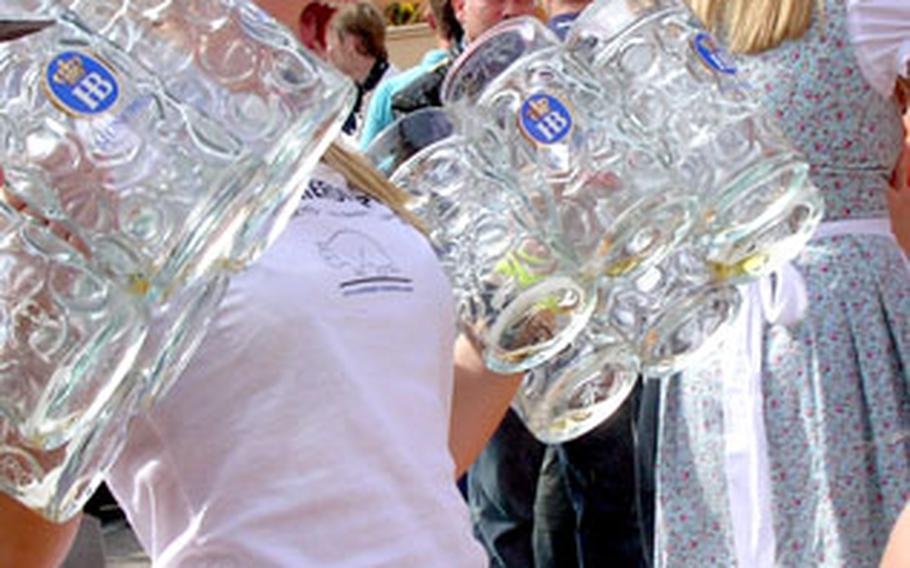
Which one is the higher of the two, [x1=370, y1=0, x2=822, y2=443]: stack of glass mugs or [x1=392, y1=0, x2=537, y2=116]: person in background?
[x1=370, y1=0, x2=822, y2=443]: stack of glass mugs

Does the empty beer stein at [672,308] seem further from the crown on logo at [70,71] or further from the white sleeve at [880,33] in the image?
the white sleeve at [880,33]

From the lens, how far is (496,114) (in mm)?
1728

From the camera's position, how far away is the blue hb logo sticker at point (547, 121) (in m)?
1.69

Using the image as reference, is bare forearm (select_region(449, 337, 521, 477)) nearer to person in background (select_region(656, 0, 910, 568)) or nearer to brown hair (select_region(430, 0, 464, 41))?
person in background (select_region(656, 0, 910, 568))

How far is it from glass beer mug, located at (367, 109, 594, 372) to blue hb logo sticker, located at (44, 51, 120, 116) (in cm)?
54

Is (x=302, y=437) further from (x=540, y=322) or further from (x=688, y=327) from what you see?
(x=688, y=327)

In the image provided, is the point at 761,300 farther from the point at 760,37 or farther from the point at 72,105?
the point at 72,105

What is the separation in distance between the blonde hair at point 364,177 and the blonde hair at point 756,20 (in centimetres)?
141

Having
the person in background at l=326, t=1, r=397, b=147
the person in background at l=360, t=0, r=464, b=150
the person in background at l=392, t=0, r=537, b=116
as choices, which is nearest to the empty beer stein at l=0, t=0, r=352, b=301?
the person in background at l=392, t=0, r=537, b=116

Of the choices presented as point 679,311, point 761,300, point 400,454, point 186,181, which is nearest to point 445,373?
point 400,454

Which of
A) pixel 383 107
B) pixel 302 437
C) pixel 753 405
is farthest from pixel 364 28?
pixel 302 437

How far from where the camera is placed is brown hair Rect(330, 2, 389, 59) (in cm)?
659

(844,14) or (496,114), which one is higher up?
(496,114)

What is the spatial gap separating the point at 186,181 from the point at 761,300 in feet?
6.47
